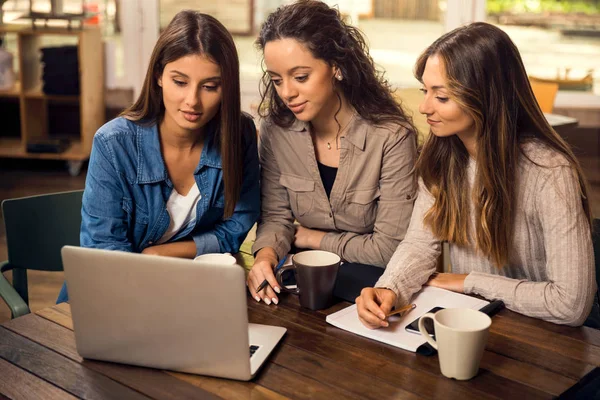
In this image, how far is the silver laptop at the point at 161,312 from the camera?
1.12 meters

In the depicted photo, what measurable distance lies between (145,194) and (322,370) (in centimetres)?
76

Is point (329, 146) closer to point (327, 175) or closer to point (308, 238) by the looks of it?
point (327, 175)

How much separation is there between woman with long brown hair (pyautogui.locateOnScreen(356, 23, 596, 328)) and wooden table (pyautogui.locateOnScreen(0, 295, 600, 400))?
0.39ft

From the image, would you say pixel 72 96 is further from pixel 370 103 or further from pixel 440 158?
pixel 440 158

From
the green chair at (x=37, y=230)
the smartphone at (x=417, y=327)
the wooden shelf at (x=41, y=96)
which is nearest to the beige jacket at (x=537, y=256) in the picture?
the smartphone at (x=417, y=327)

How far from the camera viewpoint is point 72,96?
193 inches

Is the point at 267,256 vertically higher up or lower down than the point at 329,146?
lower down

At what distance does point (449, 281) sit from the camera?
1.58 metres

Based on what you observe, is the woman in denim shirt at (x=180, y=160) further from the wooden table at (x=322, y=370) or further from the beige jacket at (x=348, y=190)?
the wooden table at (x=322, y=370)

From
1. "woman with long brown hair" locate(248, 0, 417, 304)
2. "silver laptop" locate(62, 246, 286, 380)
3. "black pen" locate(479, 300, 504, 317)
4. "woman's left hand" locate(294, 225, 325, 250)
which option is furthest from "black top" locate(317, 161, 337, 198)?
"silver laptop" locate(62, 246, 286, 380)

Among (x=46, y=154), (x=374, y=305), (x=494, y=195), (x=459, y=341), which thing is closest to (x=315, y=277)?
(x=374, y=305)

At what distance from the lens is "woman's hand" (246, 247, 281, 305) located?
1.50 m

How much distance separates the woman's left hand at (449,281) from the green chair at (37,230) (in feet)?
3.17

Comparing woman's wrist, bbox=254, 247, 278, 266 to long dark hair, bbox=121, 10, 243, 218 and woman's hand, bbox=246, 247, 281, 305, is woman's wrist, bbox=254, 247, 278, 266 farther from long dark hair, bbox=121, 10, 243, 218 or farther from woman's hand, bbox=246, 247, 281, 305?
long dark hair, bbox=121, 10, 243, 218
